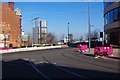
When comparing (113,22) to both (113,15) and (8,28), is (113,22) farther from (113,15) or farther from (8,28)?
(8,28)

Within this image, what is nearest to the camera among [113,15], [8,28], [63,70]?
[63,70]

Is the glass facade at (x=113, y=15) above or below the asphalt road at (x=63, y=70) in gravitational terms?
above

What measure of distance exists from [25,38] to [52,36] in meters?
43.7

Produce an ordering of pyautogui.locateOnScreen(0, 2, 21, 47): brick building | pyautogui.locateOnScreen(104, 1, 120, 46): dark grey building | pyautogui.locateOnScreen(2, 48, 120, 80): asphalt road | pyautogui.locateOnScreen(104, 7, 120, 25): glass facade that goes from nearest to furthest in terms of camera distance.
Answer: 1. pyautogui.locateOnScreen(2, 48, 120, 80): asphalt road
2. pyautogui.locateOnScreen(104, 7, 120, 25): glass facade
3. pyautogui.locateOnScreen(104, 1, 120, 46): dark grey building
4. pyautogui.locateOnScreen(0, 2, 21, 47): brick building

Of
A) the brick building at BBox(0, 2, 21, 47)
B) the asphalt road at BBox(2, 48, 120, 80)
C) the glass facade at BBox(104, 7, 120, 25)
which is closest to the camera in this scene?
the asphalt road at BBox(2, 48, 120, 80)

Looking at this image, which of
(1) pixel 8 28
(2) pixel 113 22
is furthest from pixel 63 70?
(1) pixel 8 28

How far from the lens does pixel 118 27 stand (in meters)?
68.2

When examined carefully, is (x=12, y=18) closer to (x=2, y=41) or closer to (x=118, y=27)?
(x=2, y=41)

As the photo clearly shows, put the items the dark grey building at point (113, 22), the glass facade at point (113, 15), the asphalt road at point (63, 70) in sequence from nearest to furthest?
the asphalt road at point (63, 70) < the glass facade at point (113, 15) < the dark grey building at point (113, 22)

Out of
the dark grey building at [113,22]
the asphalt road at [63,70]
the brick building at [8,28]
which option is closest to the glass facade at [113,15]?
the dark grey building at [113,22]

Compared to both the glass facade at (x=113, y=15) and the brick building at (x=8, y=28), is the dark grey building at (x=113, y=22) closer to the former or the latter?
the glass facade at (x=113, y=15)

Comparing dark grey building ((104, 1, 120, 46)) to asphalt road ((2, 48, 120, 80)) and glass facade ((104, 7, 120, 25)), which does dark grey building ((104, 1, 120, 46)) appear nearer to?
glass facade ((104, 7, 120, 25))

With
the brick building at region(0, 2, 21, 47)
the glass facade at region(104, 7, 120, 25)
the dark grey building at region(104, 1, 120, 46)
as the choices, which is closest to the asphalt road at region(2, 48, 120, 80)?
the glass facade at region(104, 7, 120, 25)

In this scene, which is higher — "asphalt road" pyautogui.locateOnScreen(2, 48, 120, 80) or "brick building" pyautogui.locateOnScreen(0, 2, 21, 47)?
"brick building" pyautogui.locateOnScreen(0, 2, 21, 47)
